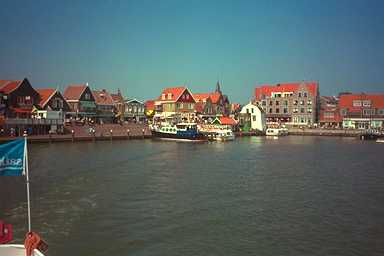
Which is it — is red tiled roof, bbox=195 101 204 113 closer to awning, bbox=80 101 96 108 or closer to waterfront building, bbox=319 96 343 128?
awning, bbox=80 101 96 108

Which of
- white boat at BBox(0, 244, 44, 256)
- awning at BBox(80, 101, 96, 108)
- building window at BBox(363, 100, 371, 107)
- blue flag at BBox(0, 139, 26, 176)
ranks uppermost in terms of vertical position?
building window at BBox(363, 100, 371, 107)

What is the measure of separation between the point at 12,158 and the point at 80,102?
263 feet

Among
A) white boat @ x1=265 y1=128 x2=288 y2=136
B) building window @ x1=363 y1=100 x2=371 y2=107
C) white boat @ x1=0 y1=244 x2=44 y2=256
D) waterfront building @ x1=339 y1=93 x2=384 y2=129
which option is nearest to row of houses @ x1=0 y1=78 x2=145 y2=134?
white boat @ x1=265 y1=128 x2=288 y2=136

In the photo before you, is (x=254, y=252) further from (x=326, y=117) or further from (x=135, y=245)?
(x=326, y=117)

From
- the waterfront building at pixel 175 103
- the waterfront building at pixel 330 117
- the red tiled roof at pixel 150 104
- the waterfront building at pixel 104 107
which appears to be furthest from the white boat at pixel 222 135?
the red tiled roof at pixel 150 104

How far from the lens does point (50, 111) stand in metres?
69.1

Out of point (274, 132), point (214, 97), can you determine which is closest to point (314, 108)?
point (274, 132)

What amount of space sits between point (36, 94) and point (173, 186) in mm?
56337

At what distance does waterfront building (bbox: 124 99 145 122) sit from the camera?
10181cm

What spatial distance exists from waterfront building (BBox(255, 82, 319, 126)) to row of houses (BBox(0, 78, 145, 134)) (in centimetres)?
3943

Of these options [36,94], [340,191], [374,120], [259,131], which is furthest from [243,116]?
[340,191]

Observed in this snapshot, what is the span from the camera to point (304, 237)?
1781 centimetres

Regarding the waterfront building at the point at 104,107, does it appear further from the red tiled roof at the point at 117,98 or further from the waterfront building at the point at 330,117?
the waterfront building at the point at 330,117

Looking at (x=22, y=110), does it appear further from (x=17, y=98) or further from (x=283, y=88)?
(x=283, y=88)
